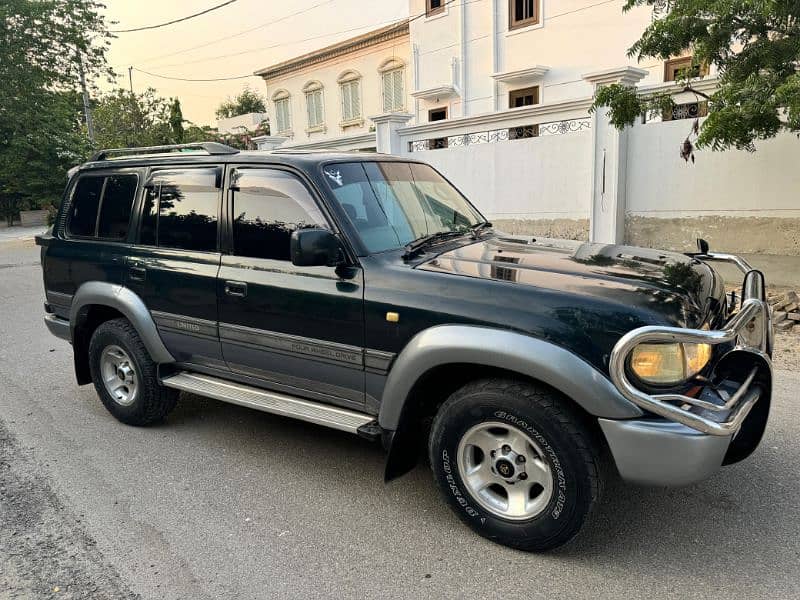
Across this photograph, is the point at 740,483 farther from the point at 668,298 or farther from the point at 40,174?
the point at 40,174

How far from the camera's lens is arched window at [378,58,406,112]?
23.5 meters

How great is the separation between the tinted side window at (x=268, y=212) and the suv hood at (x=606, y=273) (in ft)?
2.73

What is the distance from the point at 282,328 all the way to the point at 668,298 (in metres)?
2.07

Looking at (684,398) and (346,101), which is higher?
(346,101)

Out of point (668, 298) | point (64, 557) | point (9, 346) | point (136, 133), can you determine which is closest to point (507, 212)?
point (9, 346)

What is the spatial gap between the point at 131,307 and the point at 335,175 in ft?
5.97

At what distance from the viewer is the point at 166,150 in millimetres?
4617

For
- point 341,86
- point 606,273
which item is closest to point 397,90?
point 341,86

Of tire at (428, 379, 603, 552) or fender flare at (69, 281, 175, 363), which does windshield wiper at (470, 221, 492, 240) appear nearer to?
tire at (428, 379, 603, 552)

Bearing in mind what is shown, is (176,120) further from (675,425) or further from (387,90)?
(675,425)

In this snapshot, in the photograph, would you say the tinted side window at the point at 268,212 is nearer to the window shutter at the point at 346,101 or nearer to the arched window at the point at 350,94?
the arched window at the point at 350,94

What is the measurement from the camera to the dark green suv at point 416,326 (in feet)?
8.65

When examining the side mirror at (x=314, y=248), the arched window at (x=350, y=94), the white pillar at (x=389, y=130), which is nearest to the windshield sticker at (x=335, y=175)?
the side mirror at (x=314, y=248)

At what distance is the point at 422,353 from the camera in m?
2.99
